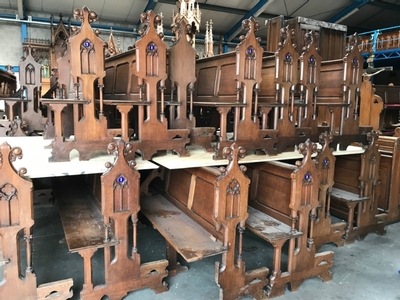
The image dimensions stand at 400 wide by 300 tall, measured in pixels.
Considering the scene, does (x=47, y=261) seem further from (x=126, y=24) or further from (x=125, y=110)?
(x=126, y=24)

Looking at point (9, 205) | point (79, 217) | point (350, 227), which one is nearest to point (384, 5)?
point (350, 227)

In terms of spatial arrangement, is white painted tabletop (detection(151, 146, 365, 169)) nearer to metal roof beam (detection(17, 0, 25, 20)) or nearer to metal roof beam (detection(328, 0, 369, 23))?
metal roof beam (detection(17, 0, 25, 20))

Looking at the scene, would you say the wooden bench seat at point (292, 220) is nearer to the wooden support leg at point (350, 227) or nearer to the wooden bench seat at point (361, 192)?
the wooden support leg at point (350, 227)

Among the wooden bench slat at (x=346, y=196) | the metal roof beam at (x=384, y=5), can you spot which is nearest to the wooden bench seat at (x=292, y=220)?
the wooden bench slat at (x=346, y=196)

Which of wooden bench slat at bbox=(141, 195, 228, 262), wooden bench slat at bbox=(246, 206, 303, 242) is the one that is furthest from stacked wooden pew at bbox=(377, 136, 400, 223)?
wooden bench slat at bbox=(141, 195, 228, 262)

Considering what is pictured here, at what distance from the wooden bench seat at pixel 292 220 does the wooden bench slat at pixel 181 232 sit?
0.41m

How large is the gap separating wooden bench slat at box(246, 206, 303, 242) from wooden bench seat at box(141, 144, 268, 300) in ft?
0.63

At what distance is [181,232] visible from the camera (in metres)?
2.59

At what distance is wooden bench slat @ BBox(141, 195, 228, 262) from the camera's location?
7.55ft

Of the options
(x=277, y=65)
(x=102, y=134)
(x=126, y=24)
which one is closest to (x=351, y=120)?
(x=277, y=65)

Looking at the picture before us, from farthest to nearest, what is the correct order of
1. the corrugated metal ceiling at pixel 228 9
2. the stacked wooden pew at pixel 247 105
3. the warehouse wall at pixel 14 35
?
the warehouse wall at pixel 14 35 < the corrugated metal ceiling at pixel 228 9 < the stacked wooden pew at pixel 247 105

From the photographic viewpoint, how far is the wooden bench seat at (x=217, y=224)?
7.70ft

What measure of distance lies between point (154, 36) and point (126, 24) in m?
11.0

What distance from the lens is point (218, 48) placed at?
47.3 feet
